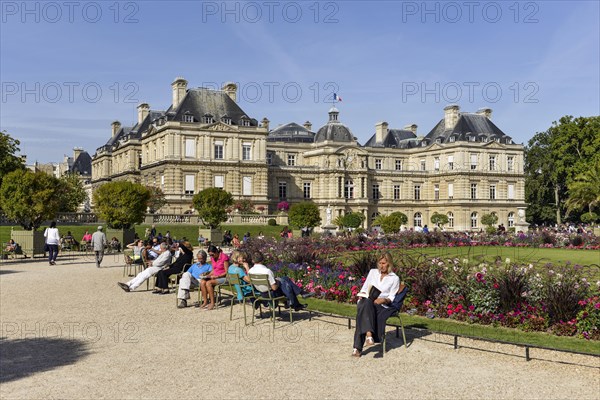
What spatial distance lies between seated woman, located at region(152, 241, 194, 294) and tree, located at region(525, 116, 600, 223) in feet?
158

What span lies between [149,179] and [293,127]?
73.7ft

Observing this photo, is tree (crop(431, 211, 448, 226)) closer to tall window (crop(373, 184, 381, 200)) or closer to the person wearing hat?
tall window (crop(373, 184, 381, 200))

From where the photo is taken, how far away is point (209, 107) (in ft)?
186

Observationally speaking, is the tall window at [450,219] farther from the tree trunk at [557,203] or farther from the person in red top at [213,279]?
the person in red top at [213,279]

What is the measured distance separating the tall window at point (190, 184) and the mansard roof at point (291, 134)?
18750 millimetres

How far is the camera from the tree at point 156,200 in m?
50.8

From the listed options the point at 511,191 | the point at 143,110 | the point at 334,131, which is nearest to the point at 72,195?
the point at 143,110

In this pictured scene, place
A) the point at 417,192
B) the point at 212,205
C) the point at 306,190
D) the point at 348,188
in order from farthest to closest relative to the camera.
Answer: the point at 417,192, the point at 348,188, the point at 306,190, the point at 212,205

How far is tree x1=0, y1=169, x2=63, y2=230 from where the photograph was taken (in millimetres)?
25406

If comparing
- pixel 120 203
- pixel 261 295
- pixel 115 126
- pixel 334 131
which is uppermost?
pixel 115 126

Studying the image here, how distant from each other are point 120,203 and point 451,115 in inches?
1895

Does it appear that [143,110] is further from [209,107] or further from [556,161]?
[556,161]

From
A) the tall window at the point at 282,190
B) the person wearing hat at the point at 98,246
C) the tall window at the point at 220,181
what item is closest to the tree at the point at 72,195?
the tall window at the point at 220,181

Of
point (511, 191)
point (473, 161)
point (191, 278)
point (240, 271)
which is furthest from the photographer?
point (511, 191)
